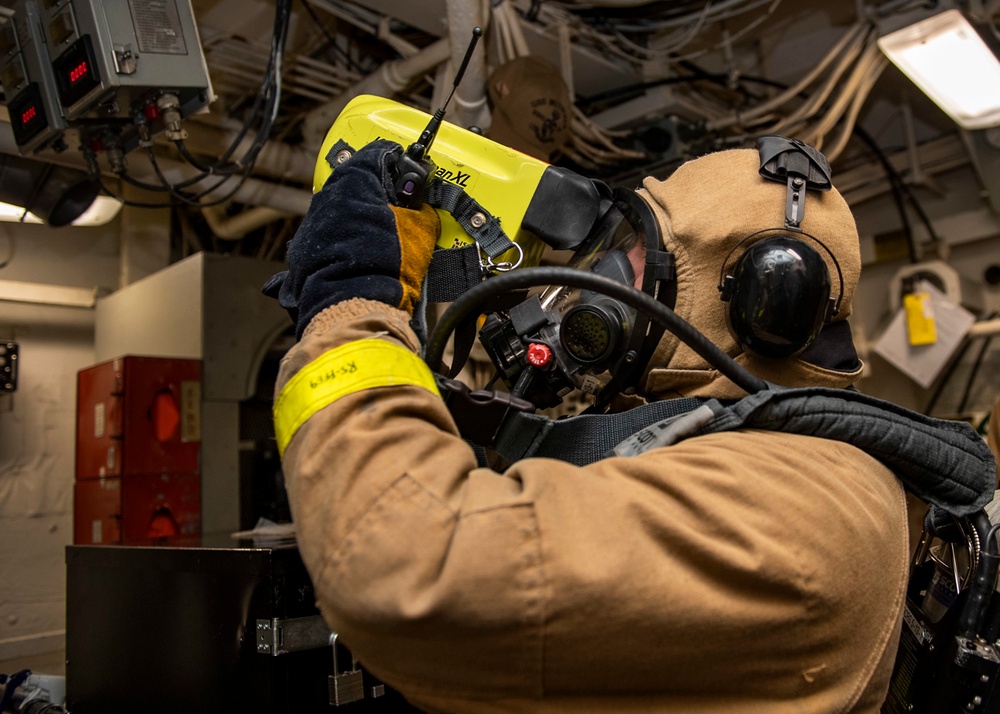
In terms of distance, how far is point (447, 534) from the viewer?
0.69 meters

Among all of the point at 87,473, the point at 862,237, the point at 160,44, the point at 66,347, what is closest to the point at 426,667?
the point at 160,44

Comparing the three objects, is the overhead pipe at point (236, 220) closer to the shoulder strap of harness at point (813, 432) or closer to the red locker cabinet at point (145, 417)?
the red locker cabinet at point (145, 417)

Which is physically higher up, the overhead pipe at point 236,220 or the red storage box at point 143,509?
the overhead pipe at point 236,220

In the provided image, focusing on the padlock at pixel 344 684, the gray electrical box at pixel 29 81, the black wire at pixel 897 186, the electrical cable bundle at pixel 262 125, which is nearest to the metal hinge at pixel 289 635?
the padlock at pixel 344 684

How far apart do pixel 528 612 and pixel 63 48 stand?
6.57ft

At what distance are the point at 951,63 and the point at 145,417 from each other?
2.98m

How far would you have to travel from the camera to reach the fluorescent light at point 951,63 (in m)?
2.34

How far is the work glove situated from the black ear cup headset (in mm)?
396

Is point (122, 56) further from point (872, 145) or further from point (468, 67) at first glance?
point (872, 145)

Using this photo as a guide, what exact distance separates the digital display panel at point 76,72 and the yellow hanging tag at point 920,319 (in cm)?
323

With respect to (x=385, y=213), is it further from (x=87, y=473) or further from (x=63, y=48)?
(x=87, y=473)

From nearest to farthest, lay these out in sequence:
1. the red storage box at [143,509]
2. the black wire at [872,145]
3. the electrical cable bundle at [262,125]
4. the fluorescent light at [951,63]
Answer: the electrical cable bundle at [262,125], the fluorescent light at [951,63], the red storage box at [143,509], the black wire at [872,145]

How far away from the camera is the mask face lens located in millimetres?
965

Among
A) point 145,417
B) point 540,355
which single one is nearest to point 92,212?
point 145,417
